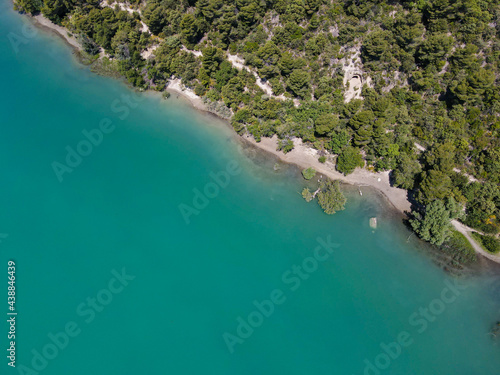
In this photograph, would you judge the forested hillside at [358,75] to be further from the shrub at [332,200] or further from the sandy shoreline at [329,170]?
the shrub at [332,200]

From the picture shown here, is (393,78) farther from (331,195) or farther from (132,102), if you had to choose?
(132,102)

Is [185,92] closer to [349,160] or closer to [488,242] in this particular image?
[349,160]

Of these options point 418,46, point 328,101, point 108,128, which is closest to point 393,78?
point 418,46

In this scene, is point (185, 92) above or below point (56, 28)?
above

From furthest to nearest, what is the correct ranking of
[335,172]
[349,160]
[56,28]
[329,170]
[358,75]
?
[56,28] → [358,75] → [329,170] → [335,172] → [349,160]

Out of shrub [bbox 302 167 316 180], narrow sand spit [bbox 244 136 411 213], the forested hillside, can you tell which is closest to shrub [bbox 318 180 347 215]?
narrow sand spit [bbox 244 136 411 213]

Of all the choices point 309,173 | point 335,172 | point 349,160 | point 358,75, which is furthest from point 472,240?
point 358,75

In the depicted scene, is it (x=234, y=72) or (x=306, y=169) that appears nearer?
(x=306, y=169)
